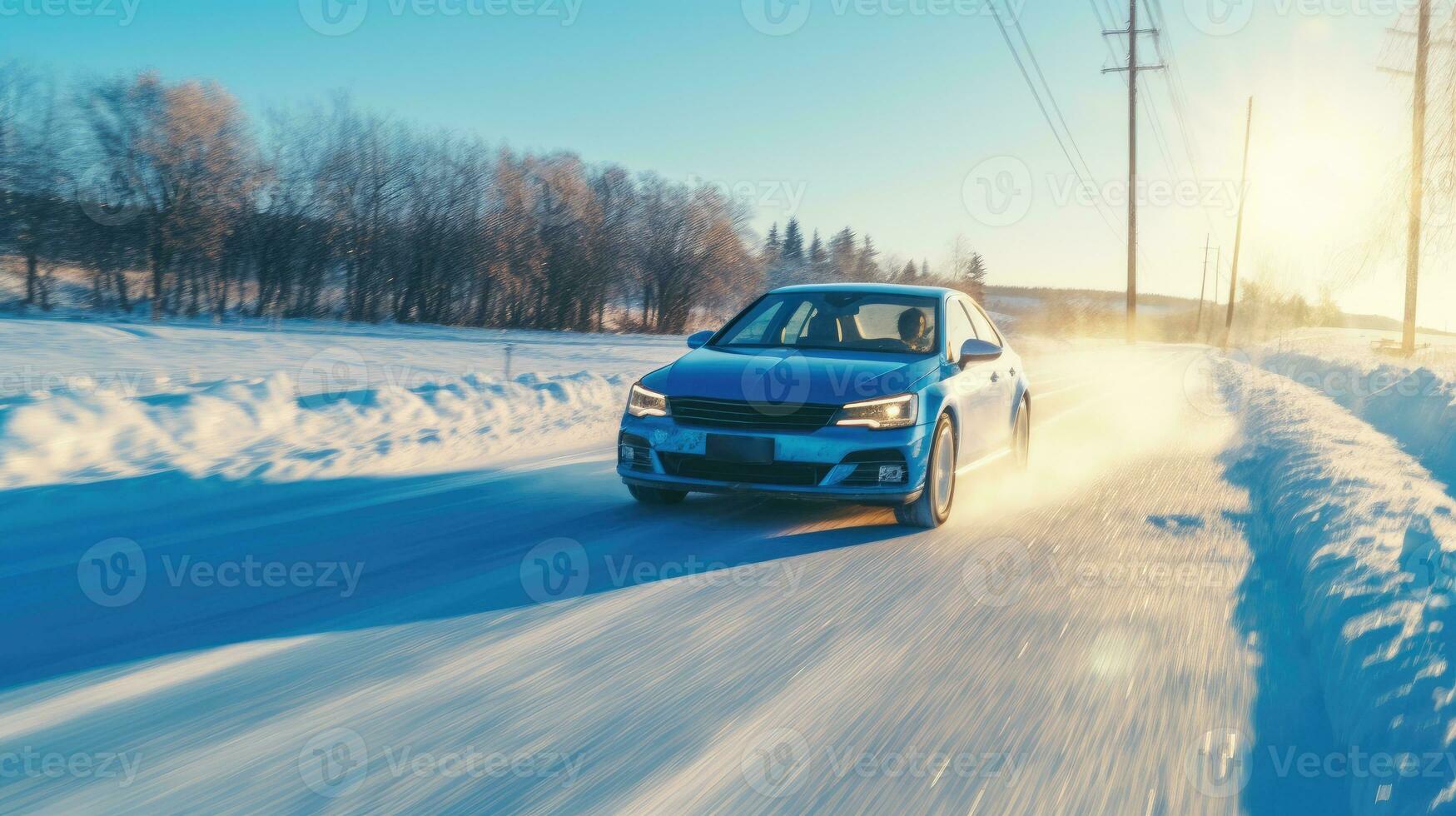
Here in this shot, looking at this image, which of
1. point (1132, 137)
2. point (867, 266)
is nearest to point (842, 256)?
point (867, 266)

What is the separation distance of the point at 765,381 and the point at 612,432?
Answer: 16.8 ft

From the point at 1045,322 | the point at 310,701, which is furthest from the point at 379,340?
the point at 1045,322

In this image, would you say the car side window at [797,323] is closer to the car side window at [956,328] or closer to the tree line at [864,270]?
the car side window at [956,328]

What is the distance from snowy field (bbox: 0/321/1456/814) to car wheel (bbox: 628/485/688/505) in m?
0.12

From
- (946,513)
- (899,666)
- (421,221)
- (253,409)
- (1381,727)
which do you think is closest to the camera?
(1381,727)

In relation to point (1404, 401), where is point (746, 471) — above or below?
above

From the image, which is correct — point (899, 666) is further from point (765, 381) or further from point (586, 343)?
point (586, 343)

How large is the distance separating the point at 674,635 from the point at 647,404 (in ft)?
7.67

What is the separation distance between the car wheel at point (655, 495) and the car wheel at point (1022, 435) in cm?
332

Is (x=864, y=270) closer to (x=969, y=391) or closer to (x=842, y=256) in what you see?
(x=842, y=256)

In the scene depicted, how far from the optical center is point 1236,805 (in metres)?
2.69

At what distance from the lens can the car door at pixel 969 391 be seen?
6.80 meters

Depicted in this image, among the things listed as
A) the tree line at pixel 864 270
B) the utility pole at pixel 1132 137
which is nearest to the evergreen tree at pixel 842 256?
the tree line at pixel 864 270

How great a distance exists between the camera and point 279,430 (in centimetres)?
876
